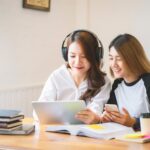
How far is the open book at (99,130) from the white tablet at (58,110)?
0.11 m

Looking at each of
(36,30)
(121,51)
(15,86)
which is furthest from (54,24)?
(121,51)

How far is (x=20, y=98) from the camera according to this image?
3443 millimetres

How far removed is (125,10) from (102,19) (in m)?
0.29

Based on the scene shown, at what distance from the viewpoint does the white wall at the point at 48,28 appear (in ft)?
11.0

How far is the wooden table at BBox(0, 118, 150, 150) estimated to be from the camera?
1507 mm

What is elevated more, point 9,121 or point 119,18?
point 119,18

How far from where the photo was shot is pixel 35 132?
1.85 m

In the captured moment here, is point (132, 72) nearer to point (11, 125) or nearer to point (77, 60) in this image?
point (77, 60)

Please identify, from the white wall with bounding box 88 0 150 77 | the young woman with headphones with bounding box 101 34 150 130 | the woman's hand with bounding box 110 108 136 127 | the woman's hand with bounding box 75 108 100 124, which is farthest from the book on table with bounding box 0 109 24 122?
the white wall with bounding box 88 0 150 77

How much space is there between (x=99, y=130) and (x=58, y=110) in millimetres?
295

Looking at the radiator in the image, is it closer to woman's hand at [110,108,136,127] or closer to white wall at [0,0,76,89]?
white wall at [0,0,76,89]

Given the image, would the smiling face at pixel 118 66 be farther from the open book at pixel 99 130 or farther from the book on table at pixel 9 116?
the book on table at pixel 9 116

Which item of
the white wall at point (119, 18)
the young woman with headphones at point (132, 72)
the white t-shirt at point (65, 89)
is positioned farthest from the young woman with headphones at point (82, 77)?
the white wall at point (119, 18)

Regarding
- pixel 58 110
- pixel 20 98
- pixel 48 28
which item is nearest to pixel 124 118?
pixel 58 110
